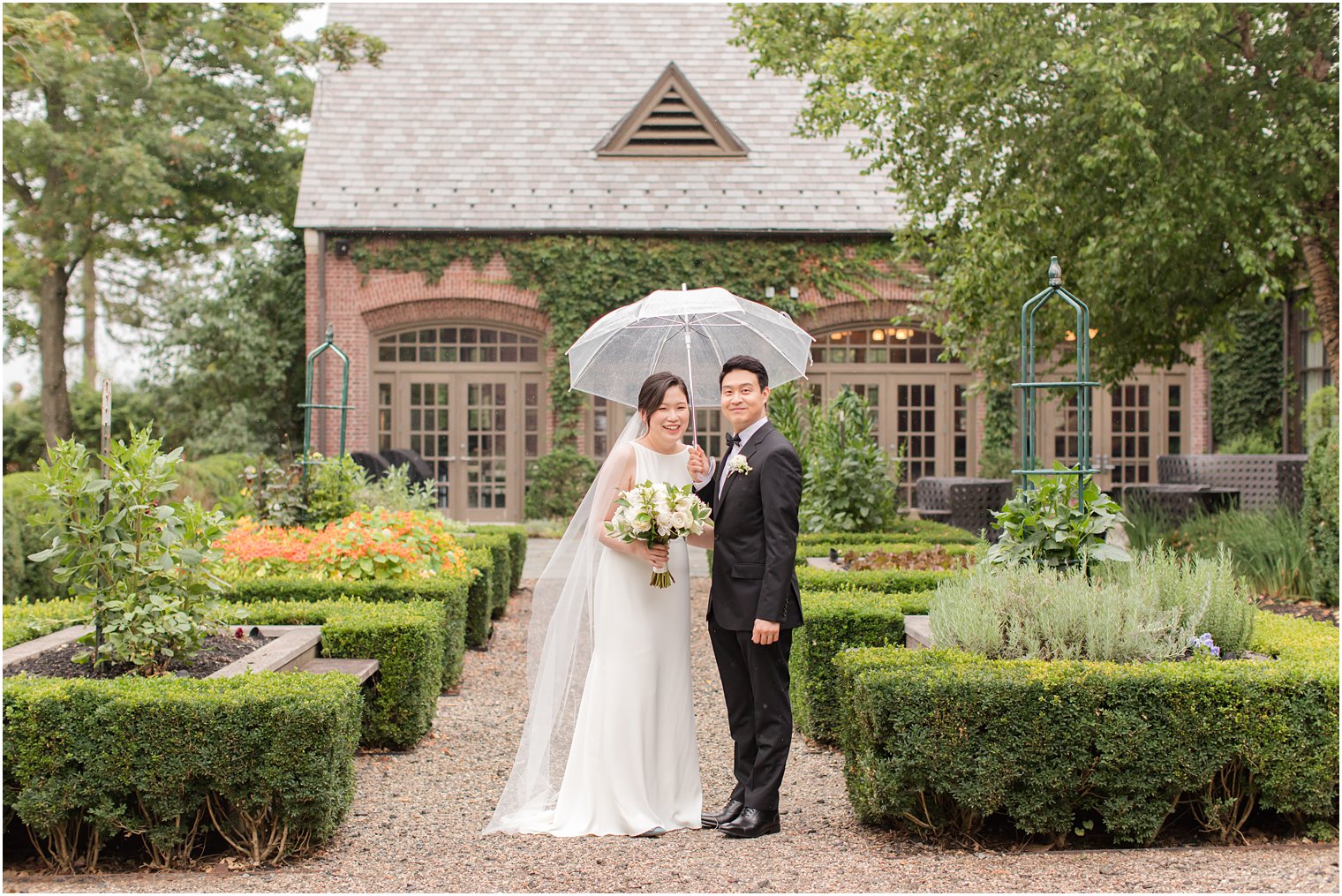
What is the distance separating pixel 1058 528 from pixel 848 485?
5.12 m

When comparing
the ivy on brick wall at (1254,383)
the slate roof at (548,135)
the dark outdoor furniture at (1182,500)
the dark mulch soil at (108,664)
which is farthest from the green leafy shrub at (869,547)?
the ivy on brick wall at (1254,383)

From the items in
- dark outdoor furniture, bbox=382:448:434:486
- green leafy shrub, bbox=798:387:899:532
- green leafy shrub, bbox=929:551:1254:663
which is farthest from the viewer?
dark outdoor furniture, bbox=382:448:434:486

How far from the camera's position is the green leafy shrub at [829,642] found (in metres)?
5.77

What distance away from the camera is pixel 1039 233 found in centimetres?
1102

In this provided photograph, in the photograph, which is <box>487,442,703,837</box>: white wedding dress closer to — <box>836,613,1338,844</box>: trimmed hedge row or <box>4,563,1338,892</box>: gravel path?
<box>4,563,1338,892</box>: gravel path

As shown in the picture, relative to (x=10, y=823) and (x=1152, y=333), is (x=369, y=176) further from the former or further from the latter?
(x=10, y=823)

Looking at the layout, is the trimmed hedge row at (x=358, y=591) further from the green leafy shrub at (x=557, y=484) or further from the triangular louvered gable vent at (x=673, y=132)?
the triangular louvered gable vent at (x=673, y=132)

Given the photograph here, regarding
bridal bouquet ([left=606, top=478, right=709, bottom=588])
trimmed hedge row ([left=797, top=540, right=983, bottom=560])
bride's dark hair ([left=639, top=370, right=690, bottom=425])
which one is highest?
bride's dark hair ([left=639, top=370, right=690, bottom=425])

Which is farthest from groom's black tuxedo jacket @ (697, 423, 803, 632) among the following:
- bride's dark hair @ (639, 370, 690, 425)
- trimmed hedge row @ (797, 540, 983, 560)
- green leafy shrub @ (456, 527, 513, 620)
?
green leafy shrub @ (456, 527, 513, 620)

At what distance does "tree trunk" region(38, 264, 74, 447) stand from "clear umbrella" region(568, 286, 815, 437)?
17.7m

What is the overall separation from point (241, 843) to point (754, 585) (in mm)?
1972

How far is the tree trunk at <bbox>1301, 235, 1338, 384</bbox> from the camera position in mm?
10844

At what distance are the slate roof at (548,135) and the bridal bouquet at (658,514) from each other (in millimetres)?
12878

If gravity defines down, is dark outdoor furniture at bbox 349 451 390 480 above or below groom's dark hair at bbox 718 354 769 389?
below
